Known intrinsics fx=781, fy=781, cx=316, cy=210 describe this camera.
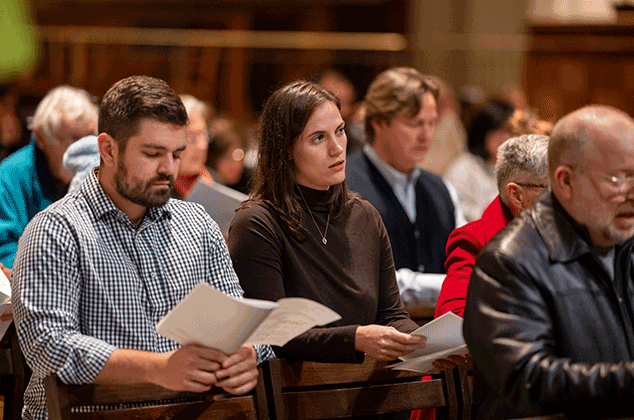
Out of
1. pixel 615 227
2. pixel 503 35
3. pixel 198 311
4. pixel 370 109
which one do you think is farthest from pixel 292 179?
pixel 503 35

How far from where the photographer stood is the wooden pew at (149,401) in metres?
1.83

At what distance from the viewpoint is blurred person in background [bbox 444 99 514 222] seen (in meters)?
5.05

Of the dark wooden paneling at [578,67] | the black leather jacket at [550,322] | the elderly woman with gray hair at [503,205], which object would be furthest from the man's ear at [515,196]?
the dark wooden paneling at [578,67]

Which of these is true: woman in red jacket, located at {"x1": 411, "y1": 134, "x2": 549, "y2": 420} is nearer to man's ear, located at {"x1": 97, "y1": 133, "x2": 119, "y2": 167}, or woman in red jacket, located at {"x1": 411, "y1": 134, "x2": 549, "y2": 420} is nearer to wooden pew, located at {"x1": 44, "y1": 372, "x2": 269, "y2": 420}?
wooden pew, located at {"x1": 44, "y1": 372, "x2": 269, "y2": 420}

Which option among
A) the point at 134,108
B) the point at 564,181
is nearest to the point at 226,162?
the point at 134,108

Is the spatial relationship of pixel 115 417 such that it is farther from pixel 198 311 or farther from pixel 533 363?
pixel 533 363

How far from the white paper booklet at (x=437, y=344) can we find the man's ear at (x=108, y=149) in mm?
927

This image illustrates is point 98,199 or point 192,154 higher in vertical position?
point 98,199

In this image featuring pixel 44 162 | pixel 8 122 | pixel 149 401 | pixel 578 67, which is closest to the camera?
pixel 149 401

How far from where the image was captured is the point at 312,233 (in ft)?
7.80

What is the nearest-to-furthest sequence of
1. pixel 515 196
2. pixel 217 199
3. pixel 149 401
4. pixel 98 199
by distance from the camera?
pixel 149 401
pixel 98 199
pixel 515 196
pixel 217 199

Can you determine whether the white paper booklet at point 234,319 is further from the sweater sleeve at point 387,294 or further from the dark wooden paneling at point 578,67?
the dark wooden paneling at point 578,67

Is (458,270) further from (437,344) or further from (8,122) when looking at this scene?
(8,122)

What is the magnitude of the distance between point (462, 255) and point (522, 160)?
37 cm
